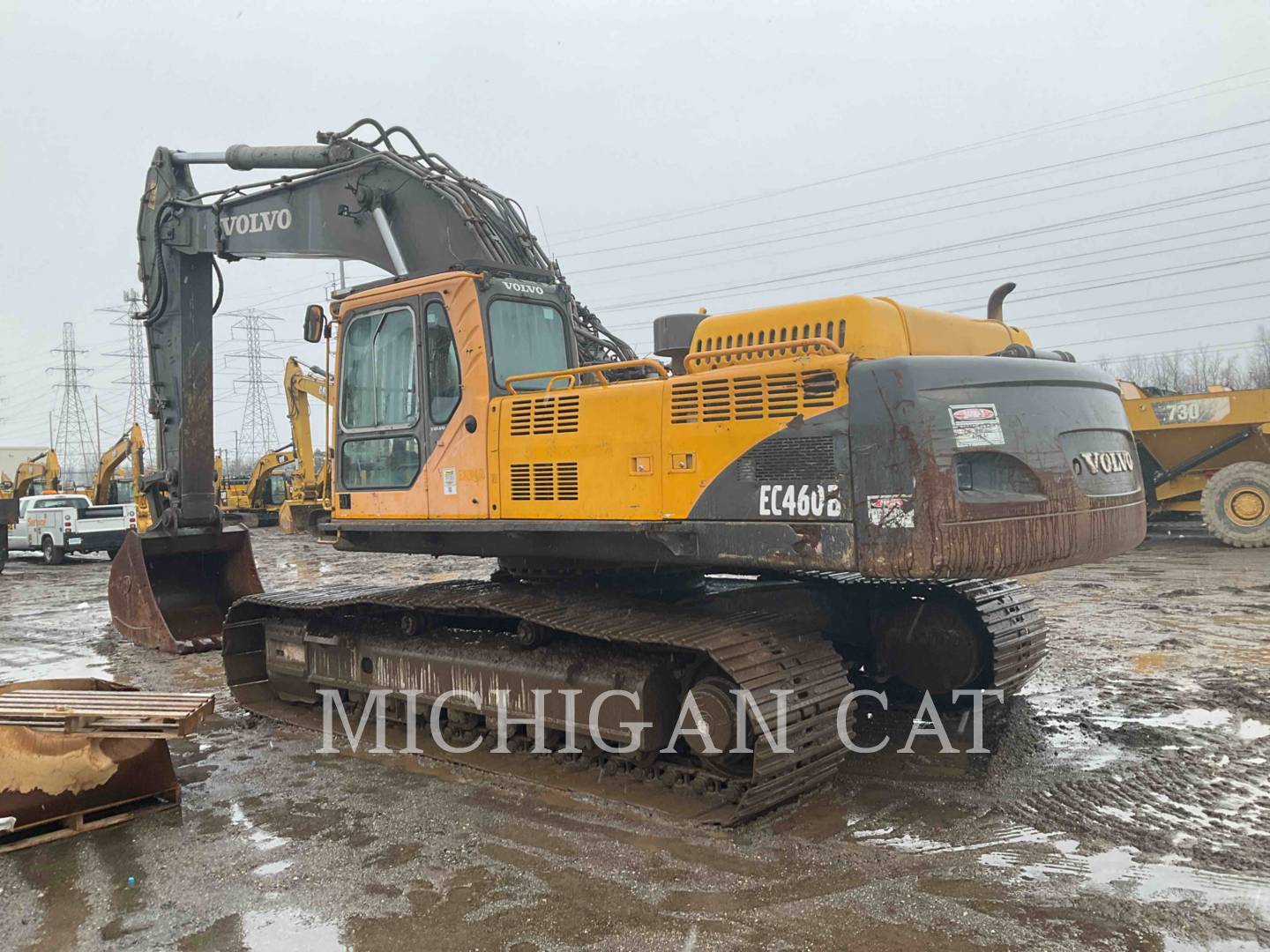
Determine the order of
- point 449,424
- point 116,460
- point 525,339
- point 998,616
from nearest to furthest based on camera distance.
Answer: point 449,424, point 525,339, point 998,616, point 116,460

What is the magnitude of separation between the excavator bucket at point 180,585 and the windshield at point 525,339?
4.36 meters

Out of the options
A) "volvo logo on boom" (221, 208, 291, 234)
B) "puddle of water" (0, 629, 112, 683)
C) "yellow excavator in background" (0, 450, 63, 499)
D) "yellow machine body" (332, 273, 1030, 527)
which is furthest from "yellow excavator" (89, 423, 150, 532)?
"yellow machine body" (332, 273, 1030, 527)

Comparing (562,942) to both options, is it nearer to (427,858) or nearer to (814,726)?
(427,858)

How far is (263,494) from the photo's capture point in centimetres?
3250

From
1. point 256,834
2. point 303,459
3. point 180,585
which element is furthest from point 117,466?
point 256,834

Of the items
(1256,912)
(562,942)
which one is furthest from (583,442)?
(1256,912)

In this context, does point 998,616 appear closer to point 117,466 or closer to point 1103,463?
point 1103,463

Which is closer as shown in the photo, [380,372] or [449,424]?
[449,424]

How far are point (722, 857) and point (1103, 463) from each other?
258cm

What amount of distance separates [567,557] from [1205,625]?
6798 millimetres

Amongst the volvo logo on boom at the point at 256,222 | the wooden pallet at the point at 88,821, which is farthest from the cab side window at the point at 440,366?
the volvo logo on boom at the point at 256,222

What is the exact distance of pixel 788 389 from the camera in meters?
4.56

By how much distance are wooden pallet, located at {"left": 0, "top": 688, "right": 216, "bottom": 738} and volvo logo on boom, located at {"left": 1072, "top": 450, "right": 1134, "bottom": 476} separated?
4.53 metres

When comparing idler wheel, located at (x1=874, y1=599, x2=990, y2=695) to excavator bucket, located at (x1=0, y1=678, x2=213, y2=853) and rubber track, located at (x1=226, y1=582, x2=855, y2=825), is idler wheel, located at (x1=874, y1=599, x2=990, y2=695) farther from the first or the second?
excavator bucket, located at (x1=0, y1=678, x2=213, y2=853)
